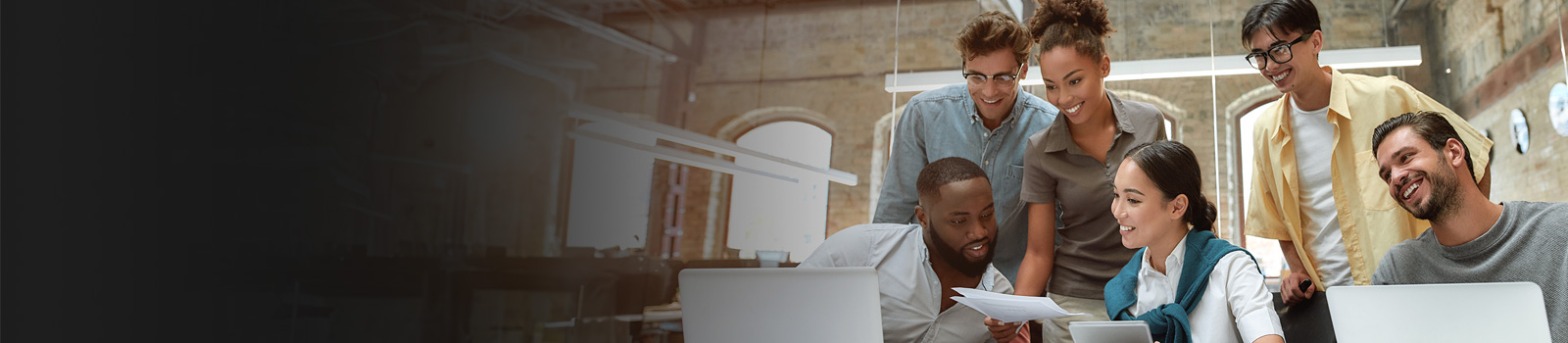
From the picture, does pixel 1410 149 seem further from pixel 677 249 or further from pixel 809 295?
pixel 677 249

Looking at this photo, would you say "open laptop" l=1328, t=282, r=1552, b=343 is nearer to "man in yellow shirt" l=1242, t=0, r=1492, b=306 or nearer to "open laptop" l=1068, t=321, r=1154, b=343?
"open laptop" l=1068, t=321, r=1154, b=343

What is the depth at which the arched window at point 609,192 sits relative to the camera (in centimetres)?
294

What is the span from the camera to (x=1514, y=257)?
1.69m

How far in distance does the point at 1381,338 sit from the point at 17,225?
305 centimetres

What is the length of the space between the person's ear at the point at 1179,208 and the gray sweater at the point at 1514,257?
53cm

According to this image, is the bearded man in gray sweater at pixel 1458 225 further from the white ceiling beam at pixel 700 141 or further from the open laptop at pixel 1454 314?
the white ceiling beam at pixel 700 141

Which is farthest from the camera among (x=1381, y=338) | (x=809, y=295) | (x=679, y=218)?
(x=679, y=218)

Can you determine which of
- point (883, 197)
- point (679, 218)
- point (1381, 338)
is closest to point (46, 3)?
point (679, 218)

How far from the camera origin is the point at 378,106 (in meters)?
2.64

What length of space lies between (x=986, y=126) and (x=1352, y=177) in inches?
40.7

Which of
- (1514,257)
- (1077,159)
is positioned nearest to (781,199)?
(1077,159)

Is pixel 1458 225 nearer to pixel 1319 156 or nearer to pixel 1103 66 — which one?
pixel 1319 156

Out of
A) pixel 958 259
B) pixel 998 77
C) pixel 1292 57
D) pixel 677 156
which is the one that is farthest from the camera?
pixel 677 156

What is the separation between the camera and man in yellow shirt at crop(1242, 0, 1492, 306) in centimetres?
220
